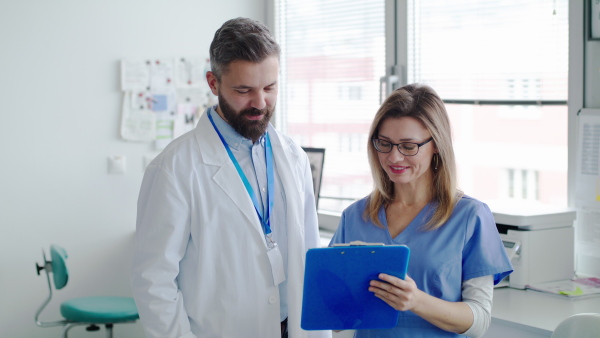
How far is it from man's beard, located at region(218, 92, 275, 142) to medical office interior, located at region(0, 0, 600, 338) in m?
1.16

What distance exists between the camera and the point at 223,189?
5.53 ft

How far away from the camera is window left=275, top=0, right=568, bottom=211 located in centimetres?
276

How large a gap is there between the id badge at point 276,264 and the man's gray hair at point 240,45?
1.54ft

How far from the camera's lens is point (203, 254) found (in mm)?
1637

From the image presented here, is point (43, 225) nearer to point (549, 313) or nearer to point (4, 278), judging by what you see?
point (4, 278)

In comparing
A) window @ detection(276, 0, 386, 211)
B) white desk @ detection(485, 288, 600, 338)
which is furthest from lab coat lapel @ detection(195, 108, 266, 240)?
window @ detection(276, 0, 386, 211)

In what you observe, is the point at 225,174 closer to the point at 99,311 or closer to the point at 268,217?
the point at 268,217

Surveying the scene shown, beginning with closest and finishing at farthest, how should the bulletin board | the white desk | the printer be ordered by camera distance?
1. the white desk
2. the printer
3. the bulletin board

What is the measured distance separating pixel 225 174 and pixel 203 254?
0.22 meters

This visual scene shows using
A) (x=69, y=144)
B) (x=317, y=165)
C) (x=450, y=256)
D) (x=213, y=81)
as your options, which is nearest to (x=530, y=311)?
(x=450, y=256)

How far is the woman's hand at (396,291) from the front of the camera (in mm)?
1493

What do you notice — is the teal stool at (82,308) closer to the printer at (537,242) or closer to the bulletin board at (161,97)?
the bulletin board at (161,97)

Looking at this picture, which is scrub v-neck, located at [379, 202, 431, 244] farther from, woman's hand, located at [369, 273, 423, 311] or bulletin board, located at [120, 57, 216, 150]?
bulletin board, located at [120, 57, 216, 150]

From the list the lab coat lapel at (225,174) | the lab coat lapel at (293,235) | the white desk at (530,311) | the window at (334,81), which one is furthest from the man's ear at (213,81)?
the window at (334,81)
